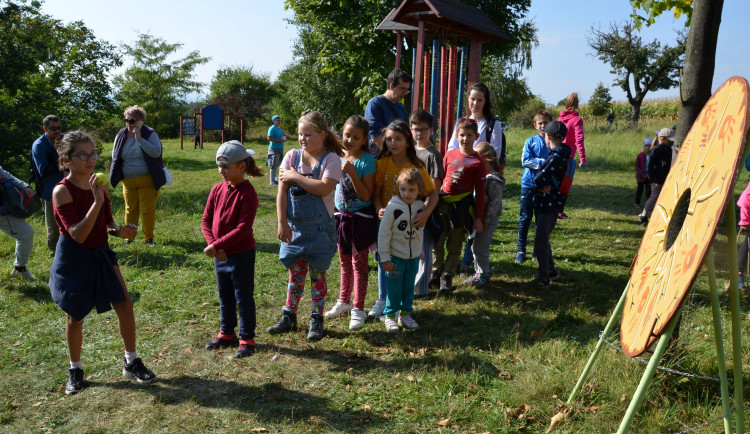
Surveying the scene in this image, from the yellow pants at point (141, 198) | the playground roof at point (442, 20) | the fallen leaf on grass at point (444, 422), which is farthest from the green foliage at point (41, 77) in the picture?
the fallen leaf on grass at point (444, 422)

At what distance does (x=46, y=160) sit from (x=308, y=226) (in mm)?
4560

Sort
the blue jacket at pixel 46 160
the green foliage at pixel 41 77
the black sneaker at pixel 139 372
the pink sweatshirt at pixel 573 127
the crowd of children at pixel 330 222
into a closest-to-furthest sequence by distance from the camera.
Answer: the crowd of children at pixel 330 222 < the black sneaker at pixel 139 372 < the blue jacket at pixel 46 160 < the pink sweatshirt at pixel 573 127 < the green foliage at pixel 41 77

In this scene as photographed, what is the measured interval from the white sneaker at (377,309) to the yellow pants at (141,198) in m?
4.41

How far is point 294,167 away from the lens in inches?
193

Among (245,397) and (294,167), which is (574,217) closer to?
(294,167)

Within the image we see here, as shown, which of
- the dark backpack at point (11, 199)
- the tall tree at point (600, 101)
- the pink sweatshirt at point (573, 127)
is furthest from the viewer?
the tall tree at point (600, 101)

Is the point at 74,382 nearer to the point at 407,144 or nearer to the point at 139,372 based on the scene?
the point at 139,372

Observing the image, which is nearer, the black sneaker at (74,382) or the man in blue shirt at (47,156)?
the black sneaker at (74,382)

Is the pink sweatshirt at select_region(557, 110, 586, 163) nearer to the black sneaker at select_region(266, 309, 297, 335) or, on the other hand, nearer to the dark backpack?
the black sneaker at select_region(266, 309, 297, 335)

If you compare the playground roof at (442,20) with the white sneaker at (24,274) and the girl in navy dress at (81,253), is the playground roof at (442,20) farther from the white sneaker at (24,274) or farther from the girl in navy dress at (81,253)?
the white sneaker at (24,274)

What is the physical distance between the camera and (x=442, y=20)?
8844 mm

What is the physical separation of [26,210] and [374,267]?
407 cm

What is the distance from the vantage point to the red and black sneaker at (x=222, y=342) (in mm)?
4828

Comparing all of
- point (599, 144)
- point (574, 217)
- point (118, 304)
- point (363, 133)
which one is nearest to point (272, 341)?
point (118, 304)
